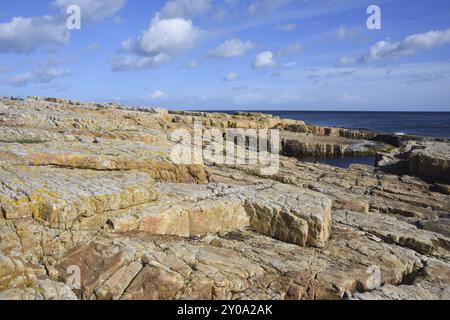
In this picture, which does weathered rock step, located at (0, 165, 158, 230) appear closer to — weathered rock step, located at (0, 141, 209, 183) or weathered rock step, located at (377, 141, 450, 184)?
weathered rock step, located at (0, 141, 209, 183)

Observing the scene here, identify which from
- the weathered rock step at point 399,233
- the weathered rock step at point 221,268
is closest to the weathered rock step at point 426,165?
the weathered rock step at point 399,233

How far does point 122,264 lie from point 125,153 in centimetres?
753

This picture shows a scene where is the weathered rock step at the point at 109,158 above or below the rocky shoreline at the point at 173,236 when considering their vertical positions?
above

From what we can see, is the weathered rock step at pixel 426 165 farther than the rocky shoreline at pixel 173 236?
Yes

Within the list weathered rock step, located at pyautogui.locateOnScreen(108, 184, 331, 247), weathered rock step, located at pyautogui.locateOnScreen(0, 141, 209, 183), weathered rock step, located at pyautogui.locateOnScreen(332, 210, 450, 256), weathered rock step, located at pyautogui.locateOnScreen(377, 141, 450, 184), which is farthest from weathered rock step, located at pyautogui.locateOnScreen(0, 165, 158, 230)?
weathered rock step, located at pyautogui.locateOnScreen(377, 141, 450, 184)

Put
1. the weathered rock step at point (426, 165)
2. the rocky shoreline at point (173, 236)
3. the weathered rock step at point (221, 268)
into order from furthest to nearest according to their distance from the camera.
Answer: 1. the weathered rock step at point (426, 165)
2. the rocky shoreline at point (173, 236)
3. the weathered rock step at point (221, 268)

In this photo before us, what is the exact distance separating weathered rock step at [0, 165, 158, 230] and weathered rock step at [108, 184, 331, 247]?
1.84ft

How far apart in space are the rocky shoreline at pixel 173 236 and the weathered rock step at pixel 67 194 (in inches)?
1.3

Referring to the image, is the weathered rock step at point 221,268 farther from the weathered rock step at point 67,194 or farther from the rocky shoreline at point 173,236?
the weathered rock step at point 67,194

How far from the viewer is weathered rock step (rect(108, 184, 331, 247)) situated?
13617 mm

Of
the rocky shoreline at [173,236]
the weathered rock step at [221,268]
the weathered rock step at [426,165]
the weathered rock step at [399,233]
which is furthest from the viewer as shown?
the weathered rock step at [426,165]

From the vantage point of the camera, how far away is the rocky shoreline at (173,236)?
10742mm

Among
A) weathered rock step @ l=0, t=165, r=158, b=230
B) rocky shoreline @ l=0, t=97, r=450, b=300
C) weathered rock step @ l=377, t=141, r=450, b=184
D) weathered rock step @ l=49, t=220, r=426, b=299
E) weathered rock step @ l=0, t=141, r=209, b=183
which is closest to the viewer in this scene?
weathered rock step @ l=49, t=220, r=426, b=299
